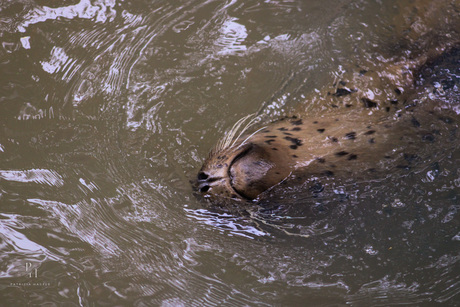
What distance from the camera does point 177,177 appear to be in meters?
3.11

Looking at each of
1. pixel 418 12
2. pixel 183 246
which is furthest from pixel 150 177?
pixel 418 12

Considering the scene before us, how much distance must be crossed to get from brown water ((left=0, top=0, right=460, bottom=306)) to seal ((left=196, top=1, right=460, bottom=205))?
6.3 inches

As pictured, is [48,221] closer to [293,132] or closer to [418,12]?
[293,132]

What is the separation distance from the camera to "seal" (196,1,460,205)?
2584 millimetres

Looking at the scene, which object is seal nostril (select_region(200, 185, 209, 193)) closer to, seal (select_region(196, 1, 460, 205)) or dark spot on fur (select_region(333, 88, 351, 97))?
seal (select_region(196, 1, 460, 205))

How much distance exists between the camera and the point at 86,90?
141 inches

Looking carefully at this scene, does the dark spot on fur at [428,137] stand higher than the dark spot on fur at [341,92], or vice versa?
the dark spot on fur at [341,92]

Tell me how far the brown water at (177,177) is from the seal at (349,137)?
160 millimetres

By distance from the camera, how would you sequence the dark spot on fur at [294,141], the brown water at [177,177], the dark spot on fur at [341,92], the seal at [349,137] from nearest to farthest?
the seal at [349,137] → the brown water at [177,177] → the dark spot on fur at [294,141] → the dark spot on fur at [341,92]

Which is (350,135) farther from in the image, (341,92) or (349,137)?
(341,92)

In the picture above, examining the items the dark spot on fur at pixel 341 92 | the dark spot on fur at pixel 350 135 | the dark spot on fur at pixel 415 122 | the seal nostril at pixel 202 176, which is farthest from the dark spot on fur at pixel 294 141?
the dark spot on fur at pixel 415 122

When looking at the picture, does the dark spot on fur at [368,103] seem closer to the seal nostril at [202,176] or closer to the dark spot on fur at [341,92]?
the dark spot on fur at [341,92]

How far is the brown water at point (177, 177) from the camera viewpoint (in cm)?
269

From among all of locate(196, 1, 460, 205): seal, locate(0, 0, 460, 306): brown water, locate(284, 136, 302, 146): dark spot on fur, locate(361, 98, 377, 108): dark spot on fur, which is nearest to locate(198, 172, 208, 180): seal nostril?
locate(196, 1, 460, 205): seal
